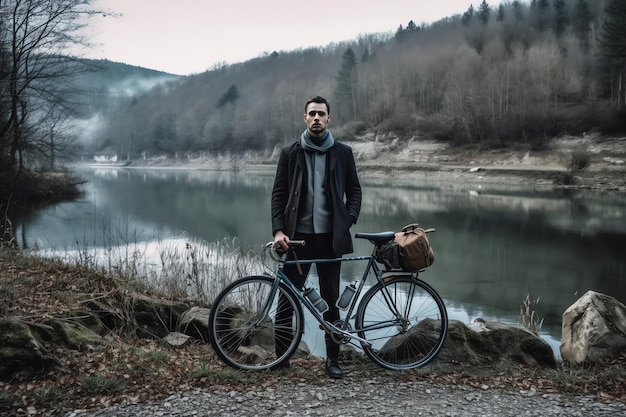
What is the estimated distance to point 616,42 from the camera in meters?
61.4

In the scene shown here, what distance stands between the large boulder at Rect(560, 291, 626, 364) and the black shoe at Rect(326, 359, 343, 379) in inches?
106

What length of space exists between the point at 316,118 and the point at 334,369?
227 centimetres

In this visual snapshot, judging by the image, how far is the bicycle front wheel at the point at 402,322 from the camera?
469 centimetres

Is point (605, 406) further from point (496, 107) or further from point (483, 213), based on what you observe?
point (496, 107)

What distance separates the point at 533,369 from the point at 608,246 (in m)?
15.2

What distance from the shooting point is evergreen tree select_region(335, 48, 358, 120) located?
9176 cm

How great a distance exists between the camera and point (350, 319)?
189 inches

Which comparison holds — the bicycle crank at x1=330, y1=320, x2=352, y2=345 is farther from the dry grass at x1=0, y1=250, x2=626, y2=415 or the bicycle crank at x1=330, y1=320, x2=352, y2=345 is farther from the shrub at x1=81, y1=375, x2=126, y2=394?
the shrub at x1=81, y1=375, x2=126, y2=394

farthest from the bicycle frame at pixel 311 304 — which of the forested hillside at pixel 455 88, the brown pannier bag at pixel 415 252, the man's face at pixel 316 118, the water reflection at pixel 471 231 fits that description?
the forested hillside at pixel 455 88

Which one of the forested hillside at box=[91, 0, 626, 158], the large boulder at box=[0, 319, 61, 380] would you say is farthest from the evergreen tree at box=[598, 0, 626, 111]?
the large boulder at box=[0, 319, 61, 380]

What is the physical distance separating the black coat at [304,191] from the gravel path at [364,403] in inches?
47.9

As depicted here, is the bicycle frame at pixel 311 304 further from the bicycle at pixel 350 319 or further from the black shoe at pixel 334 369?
the black shoe at pixel 334 369

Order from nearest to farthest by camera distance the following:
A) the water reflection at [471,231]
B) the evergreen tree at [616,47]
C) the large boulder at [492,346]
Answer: the large boulder at [492,346]
the water reflection at [471,231]
the evergreen tree at [616,47]

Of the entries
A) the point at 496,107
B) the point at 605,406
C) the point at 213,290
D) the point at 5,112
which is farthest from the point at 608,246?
the point at 496,107
